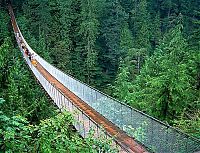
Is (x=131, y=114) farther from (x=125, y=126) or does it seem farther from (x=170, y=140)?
(x=170, y=140)

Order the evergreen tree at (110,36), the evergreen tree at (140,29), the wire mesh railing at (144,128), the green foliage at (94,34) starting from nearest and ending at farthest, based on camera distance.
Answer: the wire mesh railing at (144,128), the green foliage at (94,34), the evergreen tree at (140,29), the evergreen tree at (110,36)

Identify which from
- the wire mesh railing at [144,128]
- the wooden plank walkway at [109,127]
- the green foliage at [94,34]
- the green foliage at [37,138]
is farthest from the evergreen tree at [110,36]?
the green foliage at [37,138]

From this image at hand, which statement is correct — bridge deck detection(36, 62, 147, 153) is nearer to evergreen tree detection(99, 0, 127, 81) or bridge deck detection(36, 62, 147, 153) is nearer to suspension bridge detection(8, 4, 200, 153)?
suspension bridge detection(8, 4, 200, 153)

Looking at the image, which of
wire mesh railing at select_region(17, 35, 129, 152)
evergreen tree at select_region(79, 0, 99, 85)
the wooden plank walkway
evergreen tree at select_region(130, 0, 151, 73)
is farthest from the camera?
evergreen tree at select_region(79, 0, 99, 85)

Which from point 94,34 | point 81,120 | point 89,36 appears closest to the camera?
point 81,120

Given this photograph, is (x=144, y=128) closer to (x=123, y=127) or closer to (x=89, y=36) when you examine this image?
(x=123, y=127)

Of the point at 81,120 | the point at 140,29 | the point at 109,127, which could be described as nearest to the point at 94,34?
the point at 140,29

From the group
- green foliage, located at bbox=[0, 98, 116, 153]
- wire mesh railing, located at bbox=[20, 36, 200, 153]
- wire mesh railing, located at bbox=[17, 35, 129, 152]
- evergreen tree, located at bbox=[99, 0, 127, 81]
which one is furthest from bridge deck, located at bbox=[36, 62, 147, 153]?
evergreen tree, located at bbox=[99, 0, 127, 81]

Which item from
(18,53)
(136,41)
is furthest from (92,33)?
(18,53)

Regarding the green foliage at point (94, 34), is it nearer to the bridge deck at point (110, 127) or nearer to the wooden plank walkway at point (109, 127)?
the wooden plank walkway at point (109, 127)

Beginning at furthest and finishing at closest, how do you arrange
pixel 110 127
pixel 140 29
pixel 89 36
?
pixel 140 29
pixel 89 36
pixel 110 127

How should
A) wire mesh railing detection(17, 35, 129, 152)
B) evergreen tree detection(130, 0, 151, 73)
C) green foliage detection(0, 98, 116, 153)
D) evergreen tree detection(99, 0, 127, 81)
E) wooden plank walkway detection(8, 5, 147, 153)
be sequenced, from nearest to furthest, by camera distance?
green foliage detection(0, 98, 116, 153) < wire mesh railing detection(17, 35, 129, 152) < wooden plank walkway detection(8, 5, 147, 153) < evergreen tree detection(130, 0, 151, 73) < evergreen tree detection(99, 0, 127, 81)

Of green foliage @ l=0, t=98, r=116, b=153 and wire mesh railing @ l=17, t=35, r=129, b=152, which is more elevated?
green foliage @ l=0, t=98, r=116, b=153

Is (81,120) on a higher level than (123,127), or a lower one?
higher
